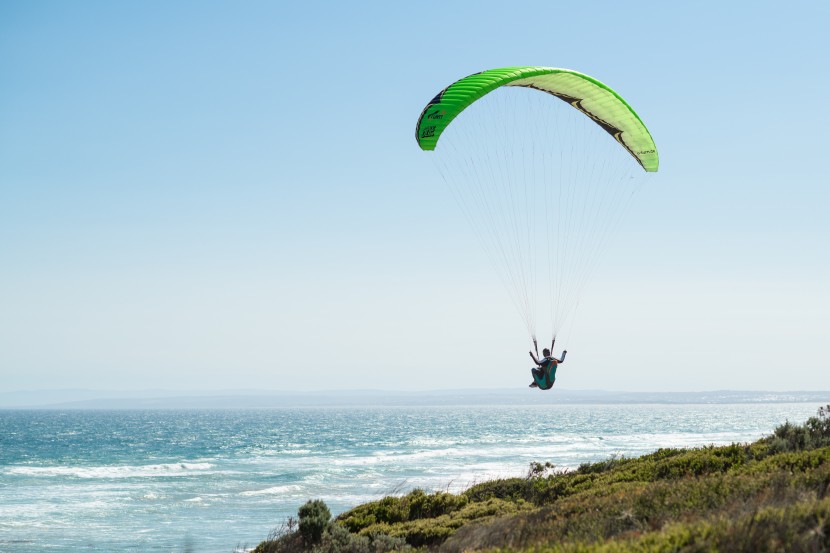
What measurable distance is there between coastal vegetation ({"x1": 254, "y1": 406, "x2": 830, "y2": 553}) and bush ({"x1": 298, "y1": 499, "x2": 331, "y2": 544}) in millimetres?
23

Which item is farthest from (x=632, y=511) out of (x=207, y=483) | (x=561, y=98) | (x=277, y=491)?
(x=207, y=483)

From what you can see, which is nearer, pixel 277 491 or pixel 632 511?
pixel 632 511

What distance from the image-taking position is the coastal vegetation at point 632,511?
24.2ft

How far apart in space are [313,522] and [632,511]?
6.89m

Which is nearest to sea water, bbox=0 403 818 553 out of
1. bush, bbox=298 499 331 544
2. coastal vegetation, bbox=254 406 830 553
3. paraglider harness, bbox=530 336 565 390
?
bush, bbox=298 499 331 544

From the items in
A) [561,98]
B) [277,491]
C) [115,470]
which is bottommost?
[115,470]

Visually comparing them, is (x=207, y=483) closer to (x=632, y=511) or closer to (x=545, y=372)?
(x=545, y=372)

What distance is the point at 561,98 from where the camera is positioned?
59.8 ft

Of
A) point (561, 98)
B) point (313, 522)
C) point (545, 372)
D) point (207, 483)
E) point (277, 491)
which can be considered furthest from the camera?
point (207, 483)

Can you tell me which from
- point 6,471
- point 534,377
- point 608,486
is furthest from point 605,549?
point 6,471

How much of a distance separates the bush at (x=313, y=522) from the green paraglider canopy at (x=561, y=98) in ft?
27.0

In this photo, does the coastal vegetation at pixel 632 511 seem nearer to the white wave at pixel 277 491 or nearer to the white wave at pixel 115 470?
the white wave at pixel 277 491

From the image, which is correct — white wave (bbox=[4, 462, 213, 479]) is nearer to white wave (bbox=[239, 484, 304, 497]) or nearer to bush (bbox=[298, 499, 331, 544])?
white wave (bbox=[239, 484, 304, 497])

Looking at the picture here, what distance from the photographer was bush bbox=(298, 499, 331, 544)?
14453mm
